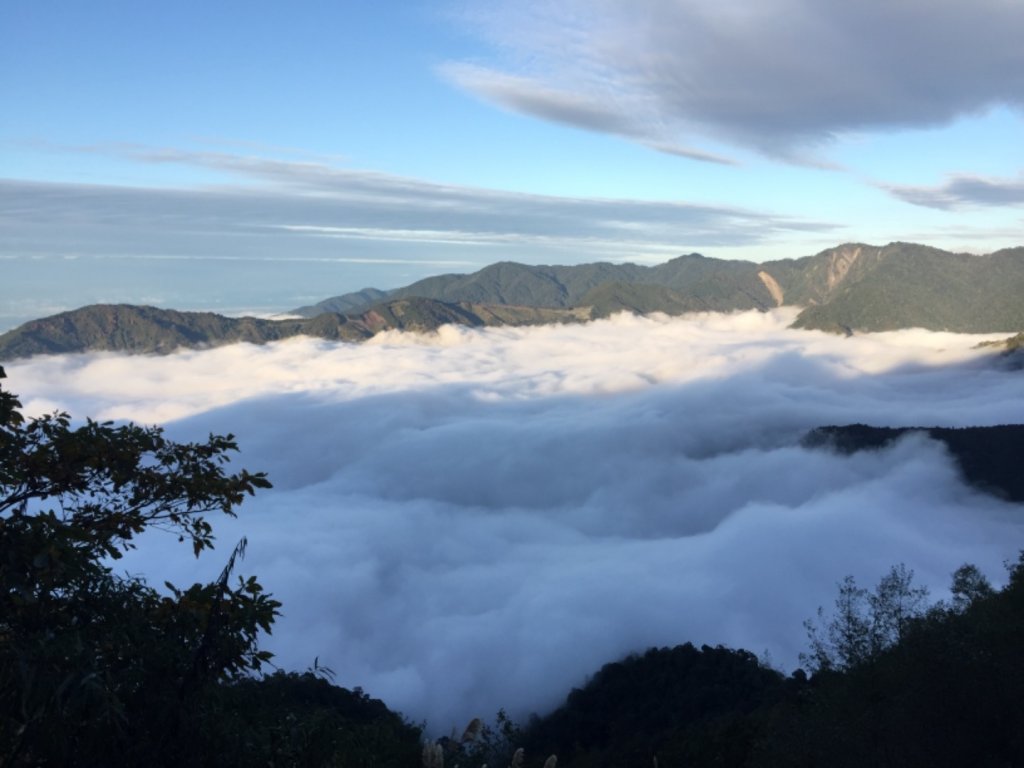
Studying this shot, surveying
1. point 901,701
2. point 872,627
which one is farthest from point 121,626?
point 872,627

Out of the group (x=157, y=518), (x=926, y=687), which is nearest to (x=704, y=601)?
(x=926, y=687)

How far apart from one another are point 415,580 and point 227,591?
153 m

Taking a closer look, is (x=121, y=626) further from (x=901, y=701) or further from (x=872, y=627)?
(x=872, y=627)

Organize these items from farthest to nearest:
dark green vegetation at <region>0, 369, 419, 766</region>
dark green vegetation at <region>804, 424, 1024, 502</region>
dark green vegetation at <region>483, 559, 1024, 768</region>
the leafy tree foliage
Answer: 1. dark green vegetation at <region>804, 424, 1024, 502</region>
2. the leafy tree foliage
3. dark green vegetation at <region>483, 559, 1024, 768</region>
4. dark green vegetation at <region>0, 369, 419, 766</region>

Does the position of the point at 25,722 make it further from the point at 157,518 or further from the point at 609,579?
the point at 609,579

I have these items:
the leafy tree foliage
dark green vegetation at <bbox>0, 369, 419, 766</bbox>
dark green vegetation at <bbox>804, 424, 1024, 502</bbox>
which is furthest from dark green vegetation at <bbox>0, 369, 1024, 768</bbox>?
dark green vegetation at <bbox>804, 424, 1024, 502</bbox>

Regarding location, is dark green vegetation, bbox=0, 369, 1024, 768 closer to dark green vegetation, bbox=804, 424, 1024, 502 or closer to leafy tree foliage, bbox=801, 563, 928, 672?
leafy tree foliage, bbox=801, 563, 928, 672

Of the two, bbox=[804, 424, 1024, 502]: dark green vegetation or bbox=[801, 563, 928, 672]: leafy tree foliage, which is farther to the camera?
bbox=[804, 424, 1024, 502]: dark green vegetation

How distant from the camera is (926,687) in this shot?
1975 centimetres

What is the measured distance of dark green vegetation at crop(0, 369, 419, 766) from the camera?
6328 millimetres

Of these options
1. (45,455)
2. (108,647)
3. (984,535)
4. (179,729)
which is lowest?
(984,535)

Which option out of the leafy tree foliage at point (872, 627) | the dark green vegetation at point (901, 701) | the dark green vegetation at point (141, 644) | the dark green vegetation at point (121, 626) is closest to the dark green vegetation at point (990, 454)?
the dark green vegetation at point (901, 701)

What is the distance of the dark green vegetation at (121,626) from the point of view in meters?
6.33

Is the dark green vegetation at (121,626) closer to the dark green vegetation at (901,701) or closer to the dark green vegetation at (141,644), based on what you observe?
the dark green vegetation at (141,644)
